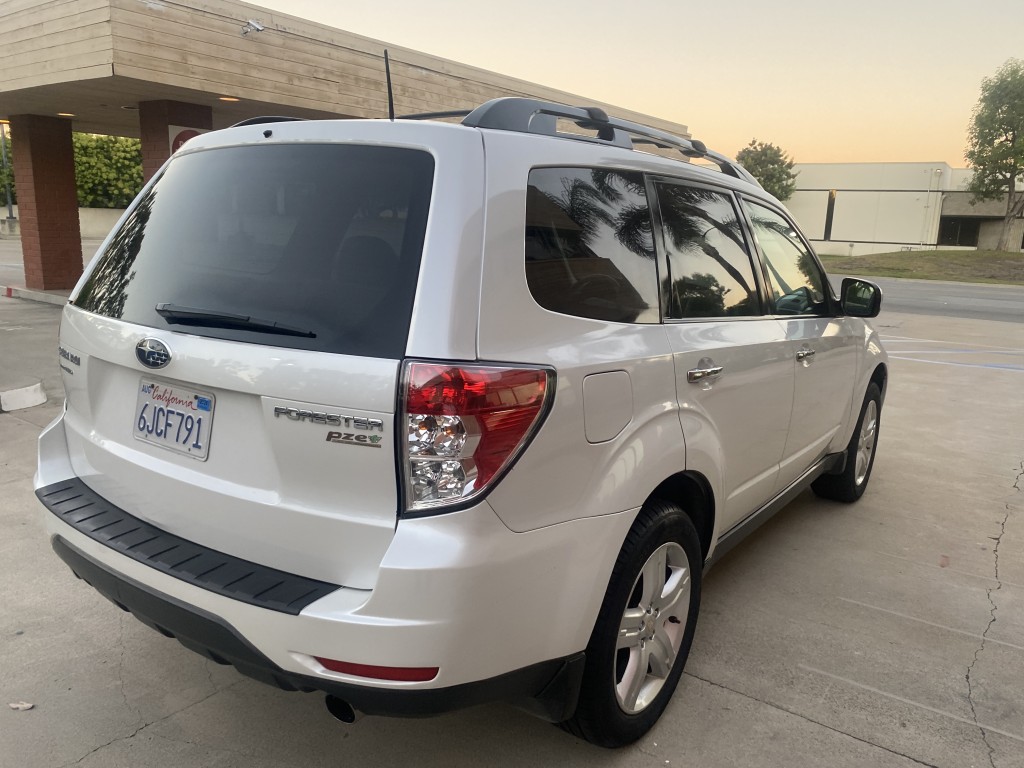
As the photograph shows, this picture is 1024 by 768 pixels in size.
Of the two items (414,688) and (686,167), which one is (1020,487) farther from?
(414,688)

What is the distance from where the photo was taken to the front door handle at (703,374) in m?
2.62

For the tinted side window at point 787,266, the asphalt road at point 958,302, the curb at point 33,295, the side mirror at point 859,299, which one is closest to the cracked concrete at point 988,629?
the side mirror at point 859,299

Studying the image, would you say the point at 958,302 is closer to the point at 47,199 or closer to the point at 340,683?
the point at 47,199

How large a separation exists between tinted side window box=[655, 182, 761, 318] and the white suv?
0.03m

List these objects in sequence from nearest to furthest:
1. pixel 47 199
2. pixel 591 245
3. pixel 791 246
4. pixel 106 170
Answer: pixel 591 245 → pixel 791 246 → pixel 47 199 → pixel 106 170

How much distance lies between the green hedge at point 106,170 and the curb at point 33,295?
22247mm

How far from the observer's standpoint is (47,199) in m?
14.9

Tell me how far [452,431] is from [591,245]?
2.73 feet

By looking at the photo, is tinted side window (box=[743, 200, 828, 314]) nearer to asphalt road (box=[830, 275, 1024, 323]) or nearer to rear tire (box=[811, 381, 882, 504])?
rear tire (box=[811, 381, 882, 504])

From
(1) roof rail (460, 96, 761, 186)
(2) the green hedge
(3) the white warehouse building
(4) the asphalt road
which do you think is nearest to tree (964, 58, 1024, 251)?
(3) the white warehouse building

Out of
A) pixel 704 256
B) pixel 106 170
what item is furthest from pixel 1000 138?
pixel 704 256

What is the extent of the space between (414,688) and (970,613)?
2.86 meters

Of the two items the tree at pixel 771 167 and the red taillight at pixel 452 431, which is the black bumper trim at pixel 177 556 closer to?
the red taillight at pixel 452 431

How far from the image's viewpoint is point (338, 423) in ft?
6.17
